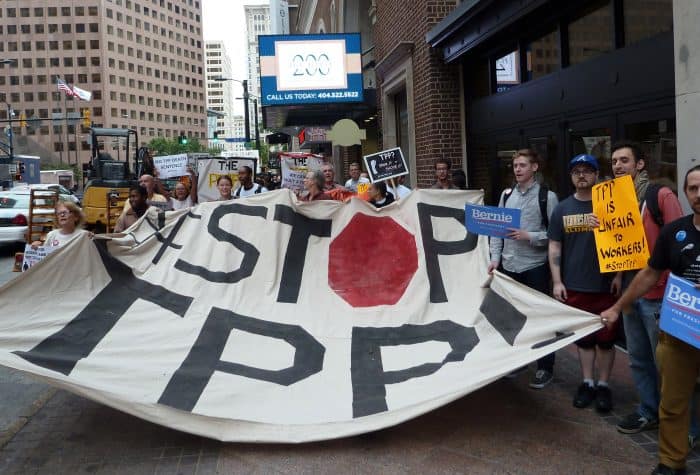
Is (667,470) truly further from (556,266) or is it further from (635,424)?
(556,266)

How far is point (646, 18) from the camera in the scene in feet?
20.0

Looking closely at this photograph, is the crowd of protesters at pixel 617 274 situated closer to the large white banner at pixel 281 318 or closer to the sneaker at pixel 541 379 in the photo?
the sneaker at pixel 541 379

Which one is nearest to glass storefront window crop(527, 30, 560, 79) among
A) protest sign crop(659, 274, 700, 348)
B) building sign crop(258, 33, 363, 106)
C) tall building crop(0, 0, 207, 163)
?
protest sign crop(659, 274, 700, 348)

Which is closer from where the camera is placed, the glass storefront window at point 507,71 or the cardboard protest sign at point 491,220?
the cardboard protest sign at point 491,220

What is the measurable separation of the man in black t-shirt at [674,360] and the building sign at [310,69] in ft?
46.8

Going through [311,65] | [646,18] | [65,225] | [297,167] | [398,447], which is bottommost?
[398,447]

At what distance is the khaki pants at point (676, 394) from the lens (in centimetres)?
356

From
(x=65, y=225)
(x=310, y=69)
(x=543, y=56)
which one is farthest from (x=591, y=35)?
(x=310, y=69)

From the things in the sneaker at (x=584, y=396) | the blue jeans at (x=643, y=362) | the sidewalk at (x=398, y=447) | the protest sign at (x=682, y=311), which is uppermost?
the protest sign at (x=682, y=311)

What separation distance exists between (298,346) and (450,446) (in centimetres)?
128

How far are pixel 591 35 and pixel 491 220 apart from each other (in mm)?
3288

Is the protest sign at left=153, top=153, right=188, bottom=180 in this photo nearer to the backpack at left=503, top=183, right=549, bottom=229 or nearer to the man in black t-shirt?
the backpack at left=503, top=183, right=549, bottom=229

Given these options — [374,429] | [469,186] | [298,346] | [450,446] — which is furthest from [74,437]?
[469,186]

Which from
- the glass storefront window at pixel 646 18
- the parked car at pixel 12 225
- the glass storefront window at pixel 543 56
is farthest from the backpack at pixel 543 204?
the parked car at pixel 12 225
